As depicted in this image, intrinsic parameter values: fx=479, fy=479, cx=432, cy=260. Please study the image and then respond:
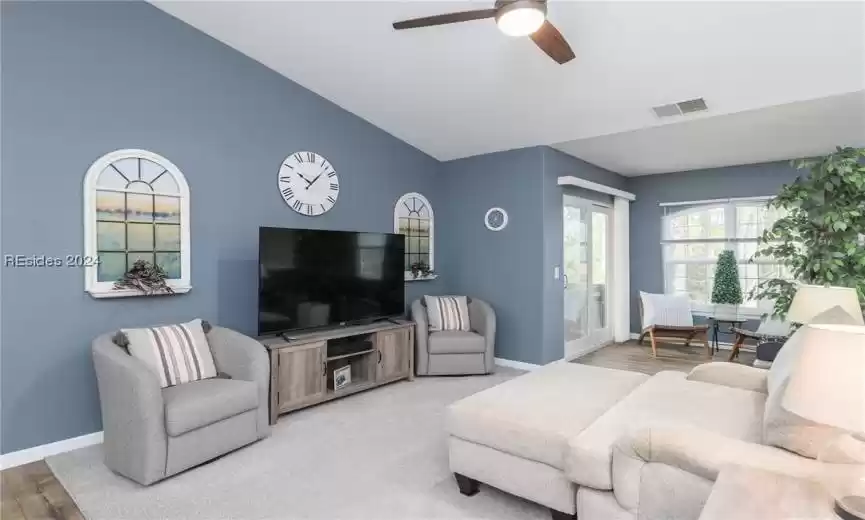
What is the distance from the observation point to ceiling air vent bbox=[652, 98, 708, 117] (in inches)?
152

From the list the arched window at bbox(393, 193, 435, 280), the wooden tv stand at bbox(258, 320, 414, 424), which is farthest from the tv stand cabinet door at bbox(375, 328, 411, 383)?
the arched window at bbox(393, 193, 435, 280)

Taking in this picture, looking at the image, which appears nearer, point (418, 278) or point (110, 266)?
point (110, 266)

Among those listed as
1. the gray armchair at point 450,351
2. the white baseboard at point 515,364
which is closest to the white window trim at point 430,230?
the gray armchair at point 450,351

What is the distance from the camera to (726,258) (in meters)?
5.93

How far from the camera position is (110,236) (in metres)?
3.26

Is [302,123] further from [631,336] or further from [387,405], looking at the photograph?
[631,336]

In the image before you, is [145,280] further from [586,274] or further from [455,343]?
[586,274]

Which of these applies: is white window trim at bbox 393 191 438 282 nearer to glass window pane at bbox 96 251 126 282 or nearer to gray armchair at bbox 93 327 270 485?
gray armchair at bbox 93 327 270 485

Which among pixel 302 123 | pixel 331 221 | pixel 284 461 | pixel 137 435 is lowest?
pixel 284 461

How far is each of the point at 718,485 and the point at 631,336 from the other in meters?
5.98

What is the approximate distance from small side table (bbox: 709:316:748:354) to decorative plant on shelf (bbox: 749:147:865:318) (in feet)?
5.96

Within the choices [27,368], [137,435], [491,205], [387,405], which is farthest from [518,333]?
[27,368]

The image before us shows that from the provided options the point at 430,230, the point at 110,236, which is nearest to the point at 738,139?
the point at 430,230

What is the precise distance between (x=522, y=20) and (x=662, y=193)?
5.26 m
